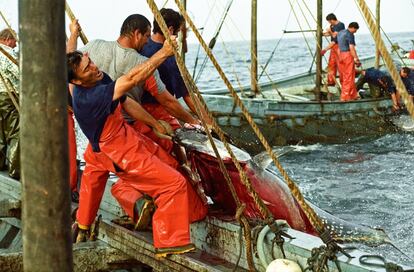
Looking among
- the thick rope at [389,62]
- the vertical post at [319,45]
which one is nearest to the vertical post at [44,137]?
the thick rope at [389,62]

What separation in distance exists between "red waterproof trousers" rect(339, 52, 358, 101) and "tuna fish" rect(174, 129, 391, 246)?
1230 centimetres

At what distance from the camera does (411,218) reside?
10305 millimetres

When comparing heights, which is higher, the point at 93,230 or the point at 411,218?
the point at 93,230

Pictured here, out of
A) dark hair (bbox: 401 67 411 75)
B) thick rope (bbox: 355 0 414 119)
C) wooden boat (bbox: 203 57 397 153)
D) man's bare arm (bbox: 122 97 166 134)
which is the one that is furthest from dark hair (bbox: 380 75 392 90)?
thick rope (bbox: 355 0 414 119)

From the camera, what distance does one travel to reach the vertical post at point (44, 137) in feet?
10.4

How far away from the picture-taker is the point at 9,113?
26.5ft

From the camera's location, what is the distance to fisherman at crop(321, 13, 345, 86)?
18.8m

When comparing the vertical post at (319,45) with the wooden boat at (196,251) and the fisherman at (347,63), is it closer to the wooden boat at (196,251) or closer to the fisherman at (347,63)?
the fisherman at (347,63)

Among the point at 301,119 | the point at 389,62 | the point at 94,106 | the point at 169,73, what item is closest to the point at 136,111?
the point at 94,106

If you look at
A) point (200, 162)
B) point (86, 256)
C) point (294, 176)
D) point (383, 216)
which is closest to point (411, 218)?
point (383, 216)

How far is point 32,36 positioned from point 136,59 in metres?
2.70

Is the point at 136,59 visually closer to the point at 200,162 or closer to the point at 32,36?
the point at 200,162

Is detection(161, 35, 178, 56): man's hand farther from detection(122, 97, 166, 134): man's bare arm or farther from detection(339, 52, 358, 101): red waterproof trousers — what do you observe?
detection(339, 52, 358, 101): red waterproof trousers

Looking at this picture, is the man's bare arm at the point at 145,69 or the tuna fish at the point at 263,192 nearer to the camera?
the man's bare arm at the point at 145,69
